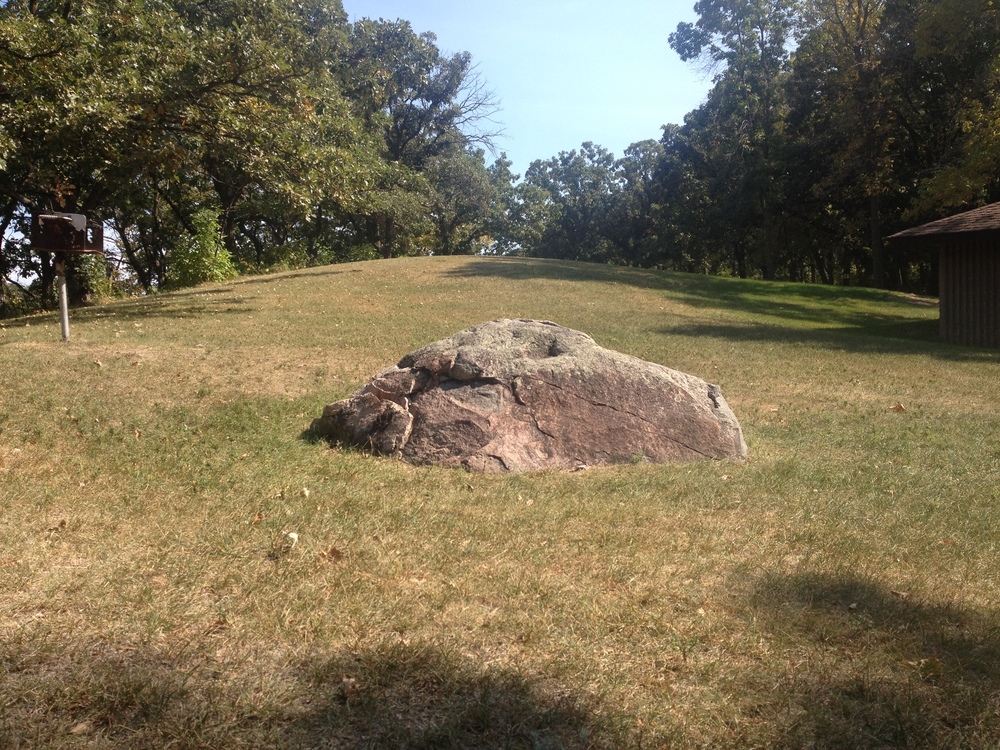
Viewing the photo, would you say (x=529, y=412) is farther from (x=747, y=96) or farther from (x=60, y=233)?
(x=747, y=96)

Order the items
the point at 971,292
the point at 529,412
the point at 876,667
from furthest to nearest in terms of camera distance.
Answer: the point at 971,292
the point at 529,412
the point at 876,667

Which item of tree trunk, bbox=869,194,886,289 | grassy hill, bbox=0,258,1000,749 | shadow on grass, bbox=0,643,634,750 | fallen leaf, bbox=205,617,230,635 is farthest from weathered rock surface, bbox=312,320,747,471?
tree trunk, bbox=869,194,886,289

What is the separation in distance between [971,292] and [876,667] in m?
19.6

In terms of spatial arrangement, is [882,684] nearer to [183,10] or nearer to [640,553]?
[640,553]

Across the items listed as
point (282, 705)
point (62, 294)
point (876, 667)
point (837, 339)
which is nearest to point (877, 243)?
point (837, 339)

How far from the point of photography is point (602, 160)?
61.6 m

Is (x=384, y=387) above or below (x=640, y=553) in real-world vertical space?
above

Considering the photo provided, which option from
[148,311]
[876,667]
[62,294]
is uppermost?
[62,294]

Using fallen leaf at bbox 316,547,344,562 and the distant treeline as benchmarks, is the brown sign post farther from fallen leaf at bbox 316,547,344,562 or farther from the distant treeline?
fallen leaf at bbox 316,547,344,562

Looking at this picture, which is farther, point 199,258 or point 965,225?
point 199,258

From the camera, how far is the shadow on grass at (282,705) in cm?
301

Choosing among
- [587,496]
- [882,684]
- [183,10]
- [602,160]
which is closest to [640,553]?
[587,496]

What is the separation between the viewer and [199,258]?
23734 millimetres

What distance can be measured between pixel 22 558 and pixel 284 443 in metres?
3.12
